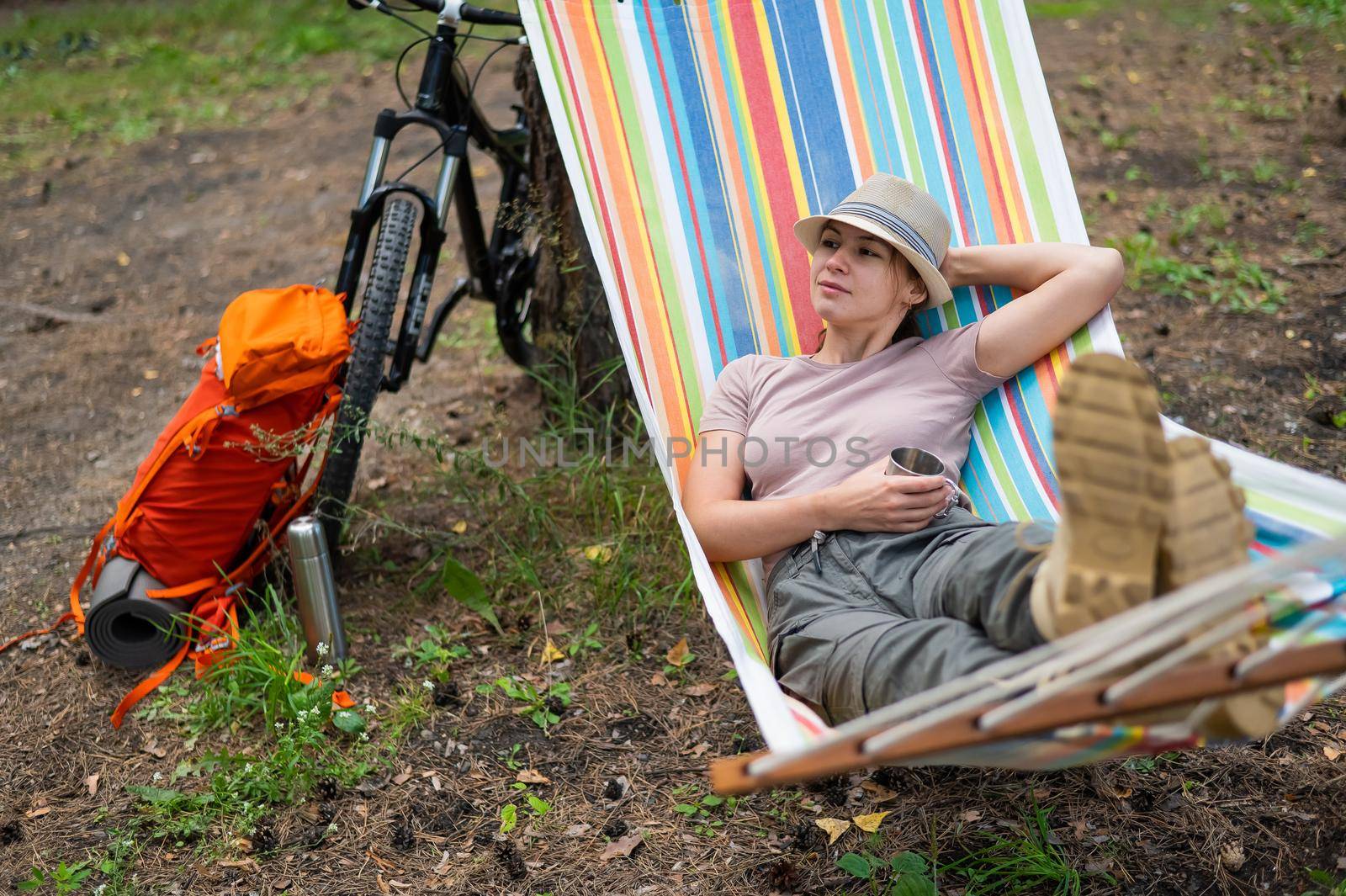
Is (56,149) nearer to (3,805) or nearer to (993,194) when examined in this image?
(3,805)

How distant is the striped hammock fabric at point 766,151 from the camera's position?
2318 mm

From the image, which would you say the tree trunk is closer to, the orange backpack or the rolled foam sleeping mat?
the orange backpack

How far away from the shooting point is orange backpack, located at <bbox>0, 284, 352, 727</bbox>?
93.7 inches

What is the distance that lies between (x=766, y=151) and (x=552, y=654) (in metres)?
1.28

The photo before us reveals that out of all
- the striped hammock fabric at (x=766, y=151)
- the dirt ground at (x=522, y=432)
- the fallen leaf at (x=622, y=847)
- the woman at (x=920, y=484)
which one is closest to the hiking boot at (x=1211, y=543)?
the woman at (x=920, y=484)

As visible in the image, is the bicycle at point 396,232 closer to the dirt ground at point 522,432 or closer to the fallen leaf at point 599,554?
the dirt ground at point 522,432

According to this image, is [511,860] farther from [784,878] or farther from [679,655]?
[679,655]

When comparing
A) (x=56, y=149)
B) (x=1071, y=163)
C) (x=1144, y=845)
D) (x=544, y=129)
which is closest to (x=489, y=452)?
(x=544, y=129)

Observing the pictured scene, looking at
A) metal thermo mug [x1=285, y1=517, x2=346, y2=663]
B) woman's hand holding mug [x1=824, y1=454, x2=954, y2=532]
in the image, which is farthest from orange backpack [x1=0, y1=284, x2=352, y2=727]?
woman's hand holding mug [x1=824, y1=454, x2=954, y2=532]

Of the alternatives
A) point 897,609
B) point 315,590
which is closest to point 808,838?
point 897,609

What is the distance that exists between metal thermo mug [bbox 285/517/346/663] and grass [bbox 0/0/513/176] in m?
4.97

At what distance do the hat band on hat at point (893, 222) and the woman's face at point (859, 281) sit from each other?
34mm

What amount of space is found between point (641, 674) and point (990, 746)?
51.8 inches

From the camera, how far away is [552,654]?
2539 mm
